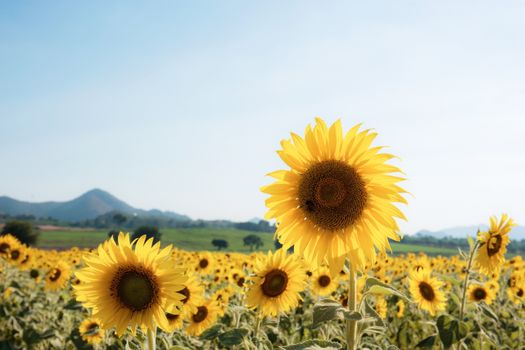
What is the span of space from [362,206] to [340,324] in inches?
198

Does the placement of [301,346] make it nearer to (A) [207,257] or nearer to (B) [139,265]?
(B) [139,265]

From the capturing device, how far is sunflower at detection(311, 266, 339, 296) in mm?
8773

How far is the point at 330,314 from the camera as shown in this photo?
274cm

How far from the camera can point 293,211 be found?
11.4 ft

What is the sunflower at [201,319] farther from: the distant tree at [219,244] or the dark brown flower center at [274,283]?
the distant tree at [219,244]

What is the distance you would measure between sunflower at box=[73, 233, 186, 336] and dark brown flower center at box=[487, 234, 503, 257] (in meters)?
4.94

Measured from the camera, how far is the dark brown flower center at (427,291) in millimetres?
7996

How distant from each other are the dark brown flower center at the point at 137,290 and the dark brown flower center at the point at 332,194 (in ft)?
4.89

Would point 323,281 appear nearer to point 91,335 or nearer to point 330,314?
point 91,335

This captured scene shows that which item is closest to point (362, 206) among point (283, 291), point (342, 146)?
point (342, 146)

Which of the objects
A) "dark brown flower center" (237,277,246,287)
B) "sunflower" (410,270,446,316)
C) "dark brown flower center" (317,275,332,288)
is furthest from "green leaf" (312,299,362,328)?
"dark brown flower center" (237,277,246,287)

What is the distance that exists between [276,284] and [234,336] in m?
1.85

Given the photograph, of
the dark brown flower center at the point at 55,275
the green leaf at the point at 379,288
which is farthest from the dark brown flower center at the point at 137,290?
the dark brown flower center at the point at 55,275

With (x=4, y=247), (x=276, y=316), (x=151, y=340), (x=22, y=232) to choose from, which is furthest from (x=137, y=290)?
(x=22, y=232)
